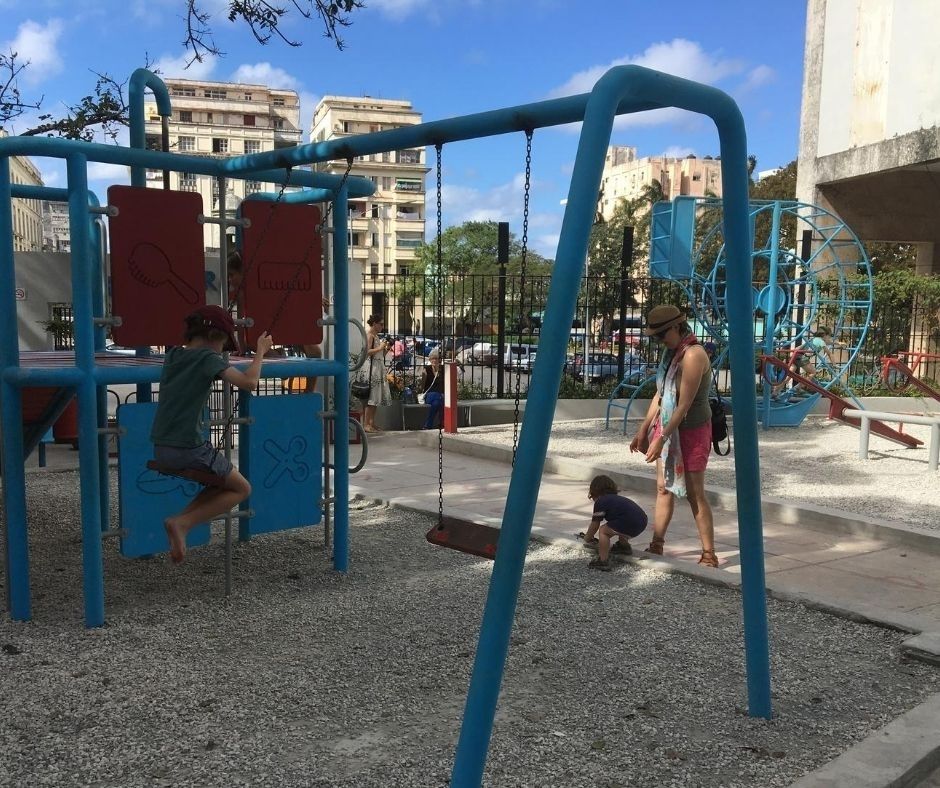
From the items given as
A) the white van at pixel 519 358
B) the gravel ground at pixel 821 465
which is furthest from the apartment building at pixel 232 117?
the gravel ground at pixel 821 465

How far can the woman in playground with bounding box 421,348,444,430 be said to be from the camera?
41.6 ft

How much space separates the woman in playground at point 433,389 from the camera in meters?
12.7

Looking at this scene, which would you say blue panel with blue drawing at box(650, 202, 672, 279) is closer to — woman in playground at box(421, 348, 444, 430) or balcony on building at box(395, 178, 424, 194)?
woman in playground at box(421, 348, 444, 430)

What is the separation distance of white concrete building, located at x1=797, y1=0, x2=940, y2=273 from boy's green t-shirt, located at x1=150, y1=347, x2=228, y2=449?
52.8ft

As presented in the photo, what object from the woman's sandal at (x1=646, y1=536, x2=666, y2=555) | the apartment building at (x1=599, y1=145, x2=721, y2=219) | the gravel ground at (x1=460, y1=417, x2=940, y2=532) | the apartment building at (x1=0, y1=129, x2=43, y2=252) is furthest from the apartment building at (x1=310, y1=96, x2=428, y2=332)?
the woman's sandal at (x1=646, y1=536, x2=666, y2=555)

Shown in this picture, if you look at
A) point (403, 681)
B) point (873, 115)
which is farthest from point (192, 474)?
point (873, 115)

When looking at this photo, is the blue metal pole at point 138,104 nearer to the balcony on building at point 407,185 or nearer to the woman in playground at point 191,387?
the woman in playground at point 191,387

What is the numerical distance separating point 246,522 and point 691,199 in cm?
831

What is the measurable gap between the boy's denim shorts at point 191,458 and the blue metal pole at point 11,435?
70 cm

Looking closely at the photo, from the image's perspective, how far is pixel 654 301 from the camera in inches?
624

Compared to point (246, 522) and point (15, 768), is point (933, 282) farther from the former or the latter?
point (15, 768)

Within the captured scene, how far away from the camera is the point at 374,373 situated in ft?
40.5

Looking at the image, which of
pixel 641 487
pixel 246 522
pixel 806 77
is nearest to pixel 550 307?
pixel 246 522

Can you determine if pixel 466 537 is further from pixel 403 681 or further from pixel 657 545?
pixel 657 545
